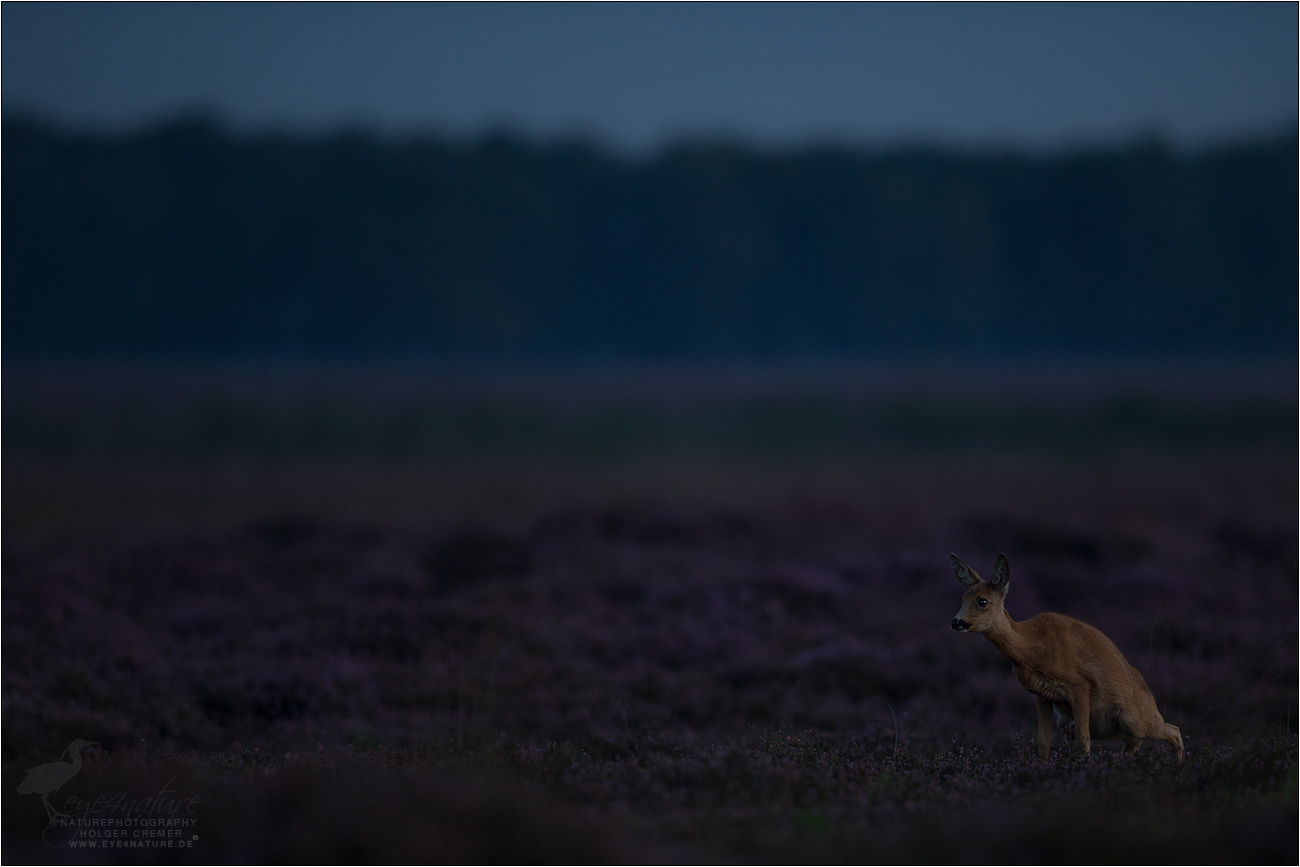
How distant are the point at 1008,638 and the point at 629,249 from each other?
3008 inches

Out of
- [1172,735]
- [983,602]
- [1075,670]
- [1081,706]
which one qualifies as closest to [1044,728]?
[1081,706]

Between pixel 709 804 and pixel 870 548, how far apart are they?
33.1 feet

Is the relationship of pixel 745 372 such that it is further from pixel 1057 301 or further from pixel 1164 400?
pixel 1164 400

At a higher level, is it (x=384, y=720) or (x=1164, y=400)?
(x=1164, y=400)

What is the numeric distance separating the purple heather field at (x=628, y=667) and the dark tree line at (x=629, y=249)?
47546mm

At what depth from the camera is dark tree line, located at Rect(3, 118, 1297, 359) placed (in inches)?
2761

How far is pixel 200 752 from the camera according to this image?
739 centimetres

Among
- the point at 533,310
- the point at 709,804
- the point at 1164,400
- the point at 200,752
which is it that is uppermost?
the point at 533,310

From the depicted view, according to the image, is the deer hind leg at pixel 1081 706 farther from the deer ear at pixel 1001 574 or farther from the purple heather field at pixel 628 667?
the deer ear at pixel 1001 574

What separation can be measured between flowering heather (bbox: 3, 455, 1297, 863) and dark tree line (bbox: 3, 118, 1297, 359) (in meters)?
58.2

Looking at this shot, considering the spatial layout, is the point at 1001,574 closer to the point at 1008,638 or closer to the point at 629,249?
the point at 1008,638

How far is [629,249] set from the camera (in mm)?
80062

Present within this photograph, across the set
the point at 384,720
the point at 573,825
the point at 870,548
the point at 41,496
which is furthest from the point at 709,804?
the point at 41,496

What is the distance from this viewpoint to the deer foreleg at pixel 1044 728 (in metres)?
5.78
